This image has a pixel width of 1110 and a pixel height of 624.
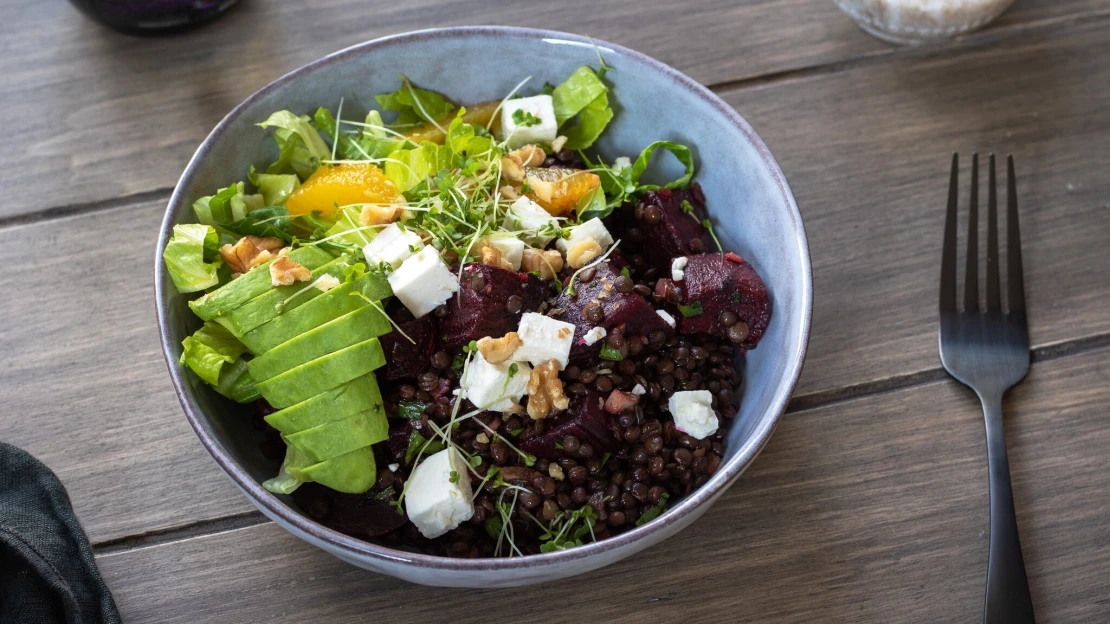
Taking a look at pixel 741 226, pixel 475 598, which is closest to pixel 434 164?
pixel 741 226

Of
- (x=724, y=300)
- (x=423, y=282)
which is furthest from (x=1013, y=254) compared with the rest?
(x=423, y=282)

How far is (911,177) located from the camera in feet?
8.69

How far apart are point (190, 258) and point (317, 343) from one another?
37 cm

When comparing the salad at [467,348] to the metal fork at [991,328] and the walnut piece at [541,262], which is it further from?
the metal fork at [991,328]

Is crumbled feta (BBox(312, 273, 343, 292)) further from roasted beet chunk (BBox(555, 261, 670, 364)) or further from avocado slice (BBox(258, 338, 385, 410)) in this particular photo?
roasted beet chunk (BBox(555, 261, 670, 364))

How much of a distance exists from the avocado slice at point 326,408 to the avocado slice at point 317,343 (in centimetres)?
8

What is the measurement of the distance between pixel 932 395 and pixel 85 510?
220cm

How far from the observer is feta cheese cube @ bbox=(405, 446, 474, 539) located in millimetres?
1808

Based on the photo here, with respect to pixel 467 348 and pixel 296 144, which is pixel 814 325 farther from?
pixel 296 144

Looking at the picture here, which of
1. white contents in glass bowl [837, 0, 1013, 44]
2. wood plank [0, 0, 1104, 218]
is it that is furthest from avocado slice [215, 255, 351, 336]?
white contents in glass bowl [837, 0, 1013, 44]

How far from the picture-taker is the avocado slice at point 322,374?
184 centimetres

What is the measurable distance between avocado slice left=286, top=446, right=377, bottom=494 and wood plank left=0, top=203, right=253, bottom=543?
15.8 inches

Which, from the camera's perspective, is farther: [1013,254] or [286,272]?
[1013,254]

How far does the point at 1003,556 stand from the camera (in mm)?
2023
